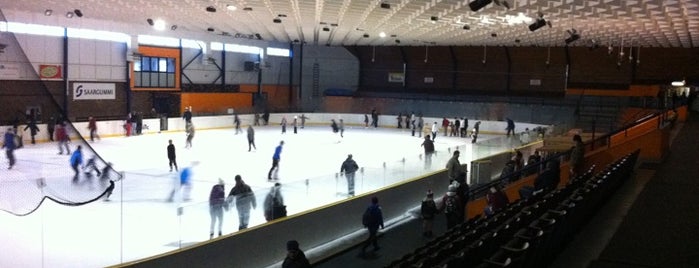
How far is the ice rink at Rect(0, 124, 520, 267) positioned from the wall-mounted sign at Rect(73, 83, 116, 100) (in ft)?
23.7

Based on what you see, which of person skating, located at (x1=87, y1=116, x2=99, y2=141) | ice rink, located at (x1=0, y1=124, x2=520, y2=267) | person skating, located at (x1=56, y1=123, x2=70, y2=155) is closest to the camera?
person skating, located at (x1=56, y1=123, x2=70, y2=155)

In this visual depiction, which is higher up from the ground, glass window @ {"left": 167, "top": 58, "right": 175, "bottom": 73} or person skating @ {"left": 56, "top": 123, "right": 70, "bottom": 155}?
glass window @ {"left": 167, "top": 58, "right": 175, "bottom": 73}

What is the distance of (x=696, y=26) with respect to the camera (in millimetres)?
18141

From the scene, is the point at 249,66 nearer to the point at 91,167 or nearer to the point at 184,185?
the point at 184,185

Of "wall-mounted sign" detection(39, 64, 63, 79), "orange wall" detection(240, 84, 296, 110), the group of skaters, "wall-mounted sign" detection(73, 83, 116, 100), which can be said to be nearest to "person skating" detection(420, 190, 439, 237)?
the group of skaters

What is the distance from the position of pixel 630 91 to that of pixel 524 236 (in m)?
32.4

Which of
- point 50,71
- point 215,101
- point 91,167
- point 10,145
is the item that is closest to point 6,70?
point 10,145

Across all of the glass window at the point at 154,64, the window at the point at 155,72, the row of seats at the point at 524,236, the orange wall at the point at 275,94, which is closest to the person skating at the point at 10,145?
the row of seats at the point at 524,236

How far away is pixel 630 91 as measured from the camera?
3438cm

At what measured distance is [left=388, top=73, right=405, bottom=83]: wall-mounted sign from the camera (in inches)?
1674

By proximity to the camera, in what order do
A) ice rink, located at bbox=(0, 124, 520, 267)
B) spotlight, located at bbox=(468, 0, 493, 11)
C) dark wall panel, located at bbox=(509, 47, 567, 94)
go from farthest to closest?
1. dark wall panel, located at bbox=(509, 47, 567, 94)
2. spotlight, located at bbox=(468, 0, 493, 11)
3. ice rink, located at bbox=(0, 124, 520, 267)

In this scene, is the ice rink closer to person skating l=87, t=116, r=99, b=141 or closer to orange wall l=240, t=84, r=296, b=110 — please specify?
person skating l=87, t=116, r=99, b=141

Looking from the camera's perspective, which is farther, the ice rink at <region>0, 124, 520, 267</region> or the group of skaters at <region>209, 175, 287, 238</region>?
the group of skaters at <region>209, 175, 287, 238</region>

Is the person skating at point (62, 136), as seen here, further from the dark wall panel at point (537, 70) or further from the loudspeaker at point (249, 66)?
the dark wall panel at point (537, 70)
